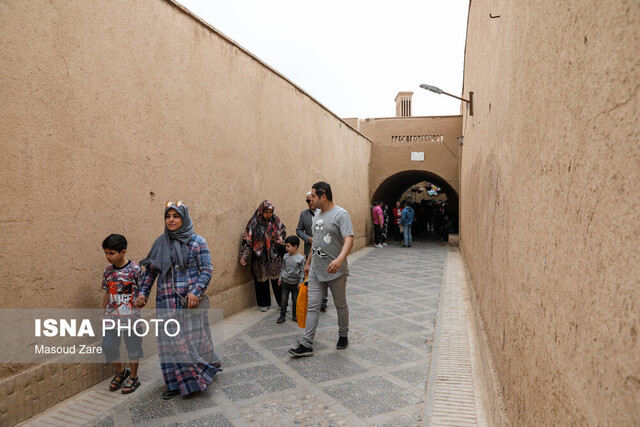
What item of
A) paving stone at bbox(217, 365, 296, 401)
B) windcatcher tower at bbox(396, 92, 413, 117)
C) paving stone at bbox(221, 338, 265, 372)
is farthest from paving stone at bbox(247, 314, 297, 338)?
windcatcher tower at bbox(396, 92, 413, 117)

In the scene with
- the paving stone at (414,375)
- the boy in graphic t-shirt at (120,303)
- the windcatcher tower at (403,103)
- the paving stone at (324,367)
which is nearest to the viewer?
the boy in graphic t-shirt at (120,303)

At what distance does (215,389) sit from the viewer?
355 cm

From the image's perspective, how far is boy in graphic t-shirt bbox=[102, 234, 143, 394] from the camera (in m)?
3.50

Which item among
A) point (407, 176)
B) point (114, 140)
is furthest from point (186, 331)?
point (407, 176)

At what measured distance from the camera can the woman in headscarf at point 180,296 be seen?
3402mm

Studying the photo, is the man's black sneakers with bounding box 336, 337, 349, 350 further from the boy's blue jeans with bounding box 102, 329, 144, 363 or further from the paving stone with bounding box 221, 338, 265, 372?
the boy's blue jeans with bounding box 102, 329, 144, 363

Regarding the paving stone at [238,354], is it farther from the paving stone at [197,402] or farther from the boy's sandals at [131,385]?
the boy's sandals at [131,385]

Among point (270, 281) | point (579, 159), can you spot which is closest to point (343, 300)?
point (270, 281)

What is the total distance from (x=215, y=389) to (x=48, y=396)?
3.97 feet

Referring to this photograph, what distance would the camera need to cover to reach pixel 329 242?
173 inches

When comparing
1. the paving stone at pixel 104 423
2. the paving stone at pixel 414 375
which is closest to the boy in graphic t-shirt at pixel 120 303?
the paving stone at pixel 104 423

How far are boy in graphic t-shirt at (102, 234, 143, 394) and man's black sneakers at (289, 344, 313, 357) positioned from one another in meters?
1.40

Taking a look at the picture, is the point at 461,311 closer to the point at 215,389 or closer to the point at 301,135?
the point at 215,389

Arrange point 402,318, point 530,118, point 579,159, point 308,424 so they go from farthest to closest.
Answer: point 402,318 → point 308,424 → point 530,118 → point 579,159
